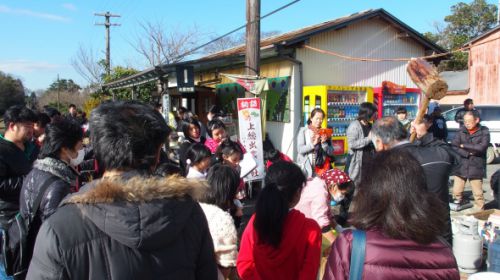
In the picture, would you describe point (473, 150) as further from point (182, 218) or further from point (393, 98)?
point (182, 218)

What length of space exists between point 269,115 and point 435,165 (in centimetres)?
836

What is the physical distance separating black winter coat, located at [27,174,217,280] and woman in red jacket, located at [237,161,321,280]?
1.08 meters

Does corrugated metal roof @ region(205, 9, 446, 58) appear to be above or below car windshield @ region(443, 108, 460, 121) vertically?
above

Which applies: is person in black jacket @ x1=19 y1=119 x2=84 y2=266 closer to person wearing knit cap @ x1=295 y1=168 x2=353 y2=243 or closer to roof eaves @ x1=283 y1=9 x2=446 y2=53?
person wearing knit cap @ x1=295 y1=168 x2=353 y2=243

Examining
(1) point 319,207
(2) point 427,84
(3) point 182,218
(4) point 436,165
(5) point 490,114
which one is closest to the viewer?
(3) point 182,218

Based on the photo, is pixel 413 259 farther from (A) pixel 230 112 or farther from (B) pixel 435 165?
(A) pixel 230 112

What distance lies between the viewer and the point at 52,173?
2.50 m

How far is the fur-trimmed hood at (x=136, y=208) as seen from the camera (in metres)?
1.27

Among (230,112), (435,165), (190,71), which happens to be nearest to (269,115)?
(230,112)

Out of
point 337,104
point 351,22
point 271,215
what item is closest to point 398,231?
point 271,215

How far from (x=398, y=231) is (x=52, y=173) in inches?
82.4

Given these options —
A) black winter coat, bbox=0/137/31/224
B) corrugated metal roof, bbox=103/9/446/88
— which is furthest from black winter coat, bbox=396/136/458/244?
corrugated metal roof, bbox=103/9/446/88

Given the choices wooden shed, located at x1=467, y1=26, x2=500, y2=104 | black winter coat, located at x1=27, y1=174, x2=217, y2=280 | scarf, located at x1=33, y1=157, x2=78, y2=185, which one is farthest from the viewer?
wooden shed, located at x1=467, y1=26, x2=500, y2=104

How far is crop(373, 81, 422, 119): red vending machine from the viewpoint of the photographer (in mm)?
11477
